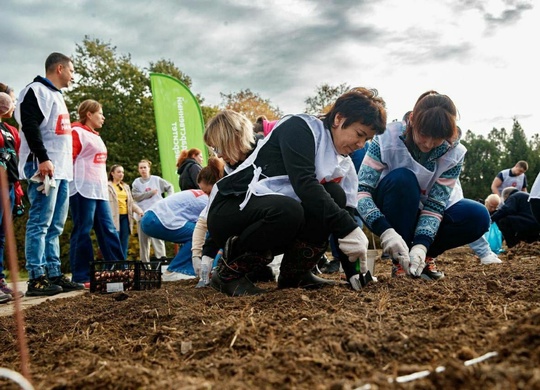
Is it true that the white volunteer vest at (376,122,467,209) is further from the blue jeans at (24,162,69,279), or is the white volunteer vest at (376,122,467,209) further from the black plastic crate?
the blue jeans at (24,162,69,279)

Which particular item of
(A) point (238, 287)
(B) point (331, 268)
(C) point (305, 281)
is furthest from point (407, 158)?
(B) point (331, 268)

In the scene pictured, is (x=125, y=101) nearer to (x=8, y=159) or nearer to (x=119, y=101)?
(x=119, y=101)

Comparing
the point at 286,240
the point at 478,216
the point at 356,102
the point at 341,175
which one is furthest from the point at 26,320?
the point at 478,216

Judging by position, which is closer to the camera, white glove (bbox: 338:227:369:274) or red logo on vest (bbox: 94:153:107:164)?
white glove (bbox: 338:227:369:274)

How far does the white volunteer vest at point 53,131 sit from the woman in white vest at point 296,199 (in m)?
1.60

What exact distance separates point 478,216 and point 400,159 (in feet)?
2.13

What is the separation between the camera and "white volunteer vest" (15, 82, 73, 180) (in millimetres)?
3750

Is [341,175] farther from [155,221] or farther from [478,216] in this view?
[155,221]

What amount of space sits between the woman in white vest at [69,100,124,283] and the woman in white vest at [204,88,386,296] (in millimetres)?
1852

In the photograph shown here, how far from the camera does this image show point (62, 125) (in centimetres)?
395

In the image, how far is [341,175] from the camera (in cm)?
278

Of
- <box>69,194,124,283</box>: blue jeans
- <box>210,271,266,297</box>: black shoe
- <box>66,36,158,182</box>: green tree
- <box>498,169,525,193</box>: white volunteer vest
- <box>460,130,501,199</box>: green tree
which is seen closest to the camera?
<box>210,271,266,297</box>: black shoe

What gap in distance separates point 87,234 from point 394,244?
268 centimetres

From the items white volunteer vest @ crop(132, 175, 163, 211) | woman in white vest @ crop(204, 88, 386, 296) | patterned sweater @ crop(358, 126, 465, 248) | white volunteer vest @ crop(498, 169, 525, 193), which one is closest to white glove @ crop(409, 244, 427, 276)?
patterned sweater @ crop(358, 126, 465, 248)
